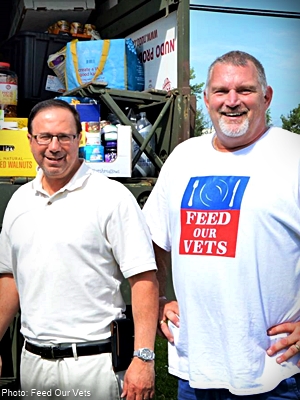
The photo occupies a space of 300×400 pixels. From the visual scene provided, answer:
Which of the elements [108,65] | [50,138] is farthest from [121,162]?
[50,138]

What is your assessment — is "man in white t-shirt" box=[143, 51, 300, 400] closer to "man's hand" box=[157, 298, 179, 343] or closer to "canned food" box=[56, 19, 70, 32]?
"man's hand" box=[157, 298, 179, 343]

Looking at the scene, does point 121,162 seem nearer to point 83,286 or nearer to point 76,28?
point 76,28

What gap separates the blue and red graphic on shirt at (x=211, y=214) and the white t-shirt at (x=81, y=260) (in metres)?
0.26

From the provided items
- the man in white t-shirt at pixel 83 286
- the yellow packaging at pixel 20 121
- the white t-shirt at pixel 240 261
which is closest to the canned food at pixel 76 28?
the yellow packaging at pixel 20 121

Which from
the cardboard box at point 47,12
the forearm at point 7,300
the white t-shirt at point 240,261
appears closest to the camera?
the white t-shirt at point 240,261

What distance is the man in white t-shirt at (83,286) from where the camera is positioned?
103 inches

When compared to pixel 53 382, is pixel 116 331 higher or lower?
higher

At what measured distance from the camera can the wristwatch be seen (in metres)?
2.57

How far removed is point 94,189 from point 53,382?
2.48 feet

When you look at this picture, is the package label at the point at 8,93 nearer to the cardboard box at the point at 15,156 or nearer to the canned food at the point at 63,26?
the cardboard box at the point at 15,156

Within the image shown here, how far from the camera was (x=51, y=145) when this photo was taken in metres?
2.76

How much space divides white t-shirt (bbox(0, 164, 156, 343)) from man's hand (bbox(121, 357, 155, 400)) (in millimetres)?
175

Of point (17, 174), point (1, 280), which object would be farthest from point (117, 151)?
point (1, 280)

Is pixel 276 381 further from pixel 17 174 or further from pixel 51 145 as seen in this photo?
pixel 17 174
